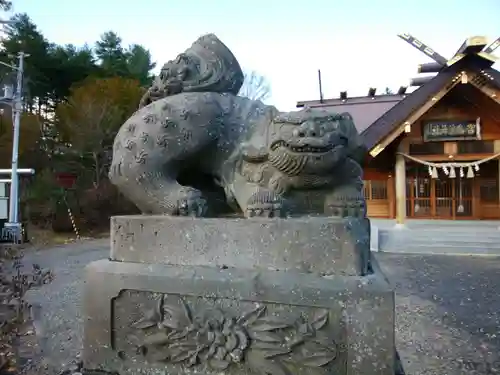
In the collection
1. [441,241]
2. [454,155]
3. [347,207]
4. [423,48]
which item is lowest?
[441,241]

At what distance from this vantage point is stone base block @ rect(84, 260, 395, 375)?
116 centimetres

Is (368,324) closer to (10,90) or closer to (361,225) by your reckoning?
(361,225)

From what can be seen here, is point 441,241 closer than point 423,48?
Yes

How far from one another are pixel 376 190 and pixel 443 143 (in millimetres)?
2288

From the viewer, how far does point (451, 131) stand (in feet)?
33.7

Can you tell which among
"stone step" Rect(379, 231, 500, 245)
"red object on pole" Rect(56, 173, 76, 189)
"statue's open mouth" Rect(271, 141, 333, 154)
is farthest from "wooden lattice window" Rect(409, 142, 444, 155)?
"statue's open mouth" Rect(271, 141, 333, 154)

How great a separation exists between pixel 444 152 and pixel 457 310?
7.82m

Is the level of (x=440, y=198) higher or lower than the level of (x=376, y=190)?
lower

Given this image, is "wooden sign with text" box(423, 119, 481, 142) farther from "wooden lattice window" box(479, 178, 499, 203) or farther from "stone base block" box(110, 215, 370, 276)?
"stone base block" box(110, 215, 370, 276)

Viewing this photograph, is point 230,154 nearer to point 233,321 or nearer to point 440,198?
point 233,321

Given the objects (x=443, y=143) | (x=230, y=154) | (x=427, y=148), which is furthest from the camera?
(x=427, y=148)

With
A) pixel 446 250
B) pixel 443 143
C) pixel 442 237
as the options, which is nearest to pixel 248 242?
pixel 446 250

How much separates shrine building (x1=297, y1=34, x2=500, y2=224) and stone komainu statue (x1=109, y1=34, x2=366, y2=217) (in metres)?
7.27

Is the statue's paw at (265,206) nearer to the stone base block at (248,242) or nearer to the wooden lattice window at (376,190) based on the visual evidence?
the stone base block at (248,242)
